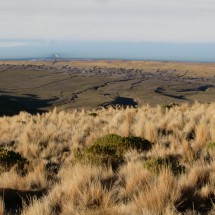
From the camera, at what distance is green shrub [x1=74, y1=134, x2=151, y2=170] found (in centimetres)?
978

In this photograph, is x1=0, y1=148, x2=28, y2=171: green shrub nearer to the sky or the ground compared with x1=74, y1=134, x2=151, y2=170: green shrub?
nearer to the ground

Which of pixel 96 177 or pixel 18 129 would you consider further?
pixel 18 129

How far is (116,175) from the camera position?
840cm

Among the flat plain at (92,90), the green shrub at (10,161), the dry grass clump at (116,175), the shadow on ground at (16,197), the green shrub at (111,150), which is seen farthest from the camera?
the flat plain at (92,90)

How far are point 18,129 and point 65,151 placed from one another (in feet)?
17.0

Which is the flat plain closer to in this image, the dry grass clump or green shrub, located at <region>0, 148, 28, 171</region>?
the dry grass clump

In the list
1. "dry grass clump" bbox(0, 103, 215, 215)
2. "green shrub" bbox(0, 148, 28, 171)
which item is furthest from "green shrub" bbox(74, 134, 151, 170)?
"green shrub" bbox(0, 148, 28, 171)

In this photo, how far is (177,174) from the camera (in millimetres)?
7797

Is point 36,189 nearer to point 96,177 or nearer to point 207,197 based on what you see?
point 96,177

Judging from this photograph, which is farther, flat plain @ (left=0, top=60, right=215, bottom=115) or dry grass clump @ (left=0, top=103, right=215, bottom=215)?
flat plain @ (left=0, top=60, right=215, bottom=115)

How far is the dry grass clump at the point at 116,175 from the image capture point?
6.18m

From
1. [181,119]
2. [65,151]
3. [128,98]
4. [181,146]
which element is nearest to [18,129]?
[65,151]

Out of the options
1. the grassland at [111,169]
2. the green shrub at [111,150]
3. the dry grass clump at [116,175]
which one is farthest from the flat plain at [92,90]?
the green shrub at [111,150]

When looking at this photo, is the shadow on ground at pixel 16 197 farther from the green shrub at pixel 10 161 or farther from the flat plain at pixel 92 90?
the flat plain at pixel 92 90
